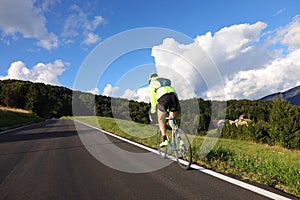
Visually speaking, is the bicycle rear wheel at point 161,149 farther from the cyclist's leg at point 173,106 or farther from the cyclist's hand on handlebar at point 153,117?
the cyclist's leg at point 173,106

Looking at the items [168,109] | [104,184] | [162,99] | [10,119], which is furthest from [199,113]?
[10,119]

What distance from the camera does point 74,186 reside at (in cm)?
407

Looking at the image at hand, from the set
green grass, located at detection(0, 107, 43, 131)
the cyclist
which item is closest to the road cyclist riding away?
the cyclist

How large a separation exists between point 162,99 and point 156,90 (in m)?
0.28

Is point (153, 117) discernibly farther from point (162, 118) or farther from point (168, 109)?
point (168, 109)

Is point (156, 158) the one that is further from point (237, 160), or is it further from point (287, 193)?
point (287, 193)

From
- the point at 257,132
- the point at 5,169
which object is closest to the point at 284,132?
the point at 257,132

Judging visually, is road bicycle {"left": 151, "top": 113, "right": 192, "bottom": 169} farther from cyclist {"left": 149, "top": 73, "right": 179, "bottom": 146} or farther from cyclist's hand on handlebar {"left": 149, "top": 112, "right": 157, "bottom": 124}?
cyclist's hand on handlebar {"left": 149, "top": 112, "right": 157, "bottom": 124}

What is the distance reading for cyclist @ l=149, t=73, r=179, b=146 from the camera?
208 inches

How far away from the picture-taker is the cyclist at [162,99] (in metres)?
5.29

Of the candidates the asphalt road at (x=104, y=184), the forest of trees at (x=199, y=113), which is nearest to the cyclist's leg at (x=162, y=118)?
the forest of trees at (x=199, y=113)

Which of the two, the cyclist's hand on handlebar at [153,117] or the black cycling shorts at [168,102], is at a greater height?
the black cycling shorts at [168,102]

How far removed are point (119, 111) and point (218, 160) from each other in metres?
3.60

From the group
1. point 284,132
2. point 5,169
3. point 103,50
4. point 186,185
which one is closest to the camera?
point 186,185
